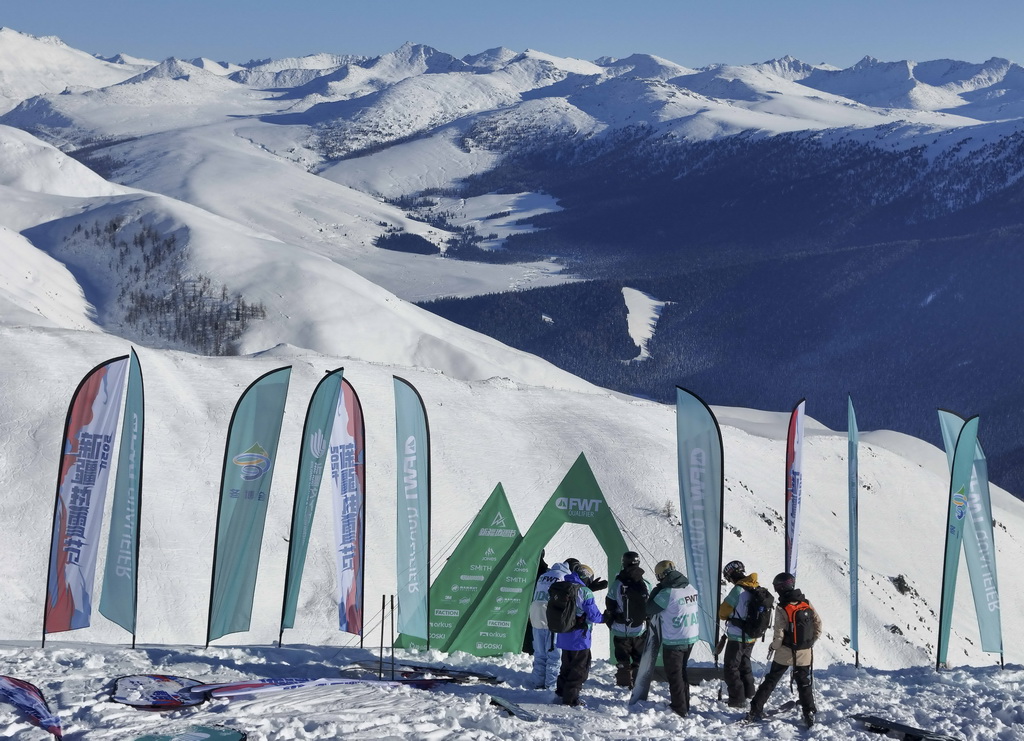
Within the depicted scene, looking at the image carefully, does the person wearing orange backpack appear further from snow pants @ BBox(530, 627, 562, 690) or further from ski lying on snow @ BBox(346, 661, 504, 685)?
ski lying on snow @ BBox(346, 661, 504, 685)

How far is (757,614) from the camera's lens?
12.4 meters

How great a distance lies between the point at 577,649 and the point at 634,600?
1117 mm

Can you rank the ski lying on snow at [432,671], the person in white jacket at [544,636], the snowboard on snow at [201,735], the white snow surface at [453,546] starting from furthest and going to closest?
the ski lying on snow at [432,671] < the person in white jacket at [544,636] < the white snow surface at [453,546] < the snowboard on snow at [201,735]

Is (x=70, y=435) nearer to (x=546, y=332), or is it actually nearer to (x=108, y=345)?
(x=108, y=345)

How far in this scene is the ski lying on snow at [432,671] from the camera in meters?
13.7

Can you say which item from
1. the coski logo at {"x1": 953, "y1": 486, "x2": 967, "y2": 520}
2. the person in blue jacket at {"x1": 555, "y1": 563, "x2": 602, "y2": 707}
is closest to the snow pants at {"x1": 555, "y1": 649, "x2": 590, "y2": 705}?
the person in blue jacket at {"x1": 555, "y1": 563, "x2": 602, "y2": 707}

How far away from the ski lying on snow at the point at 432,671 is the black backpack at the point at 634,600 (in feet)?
6.96

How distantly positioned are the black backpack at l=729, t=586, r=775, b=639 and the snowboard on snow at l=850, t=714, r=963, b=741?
5.11 ft

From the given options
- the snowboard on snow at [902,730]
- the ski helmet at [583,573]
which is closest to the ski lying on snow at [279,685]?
the ski helmet at [583,573]

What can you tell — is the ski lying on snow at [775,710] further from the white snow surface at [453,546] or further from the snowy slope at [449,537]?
the snowy slope at [449,537]

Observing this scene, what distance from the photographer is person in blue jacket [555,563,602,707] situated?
40.1ft

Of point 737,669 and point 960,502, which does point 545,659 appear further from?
point 960,502

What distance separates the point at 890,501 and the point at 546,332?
9877cm

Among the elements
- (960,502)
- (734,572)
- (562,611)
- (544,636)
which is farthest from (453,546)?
(562,611)
